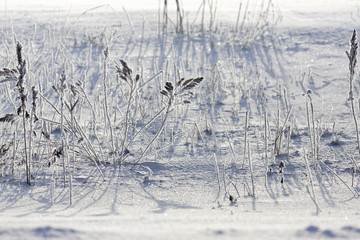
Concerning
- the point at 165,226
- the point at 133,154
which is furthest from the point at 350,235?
the point at 133,154

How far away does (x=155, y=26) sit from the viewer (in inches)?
226

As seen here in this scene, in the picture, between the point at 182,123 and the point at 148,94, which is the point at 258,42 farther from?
the point at 182,123

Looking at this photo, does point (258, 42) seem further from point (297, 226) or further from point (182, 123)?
point (297, 226)

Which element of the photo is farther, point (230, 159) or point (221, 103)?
point (221, 103)

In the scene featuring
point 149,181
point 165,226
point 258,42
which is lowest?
point 149,181

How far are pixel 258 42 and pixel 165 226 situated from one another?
4.17 m

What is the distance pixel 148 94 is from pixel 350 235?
2647 millimetres

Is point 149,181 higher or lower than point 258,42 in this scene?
lower

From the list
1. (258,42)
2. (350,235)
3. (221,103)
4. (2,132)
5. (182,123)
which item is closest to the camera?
(350,235)

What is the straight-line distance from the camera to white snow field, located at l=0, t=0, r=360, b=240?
129cm

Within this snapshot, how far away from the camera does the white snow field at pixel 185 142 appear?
1286mm

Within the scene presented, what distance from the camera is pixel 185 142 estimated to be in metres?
2.75

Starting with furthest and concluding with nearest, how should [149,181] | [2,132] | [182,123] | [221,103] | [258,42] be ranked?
[258,42]
[221,103]
[182,123]
[2,132]
[149,181]

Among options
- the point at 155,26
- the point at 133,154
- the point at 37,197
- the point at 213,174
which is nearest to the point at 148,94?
the point at 133,154
